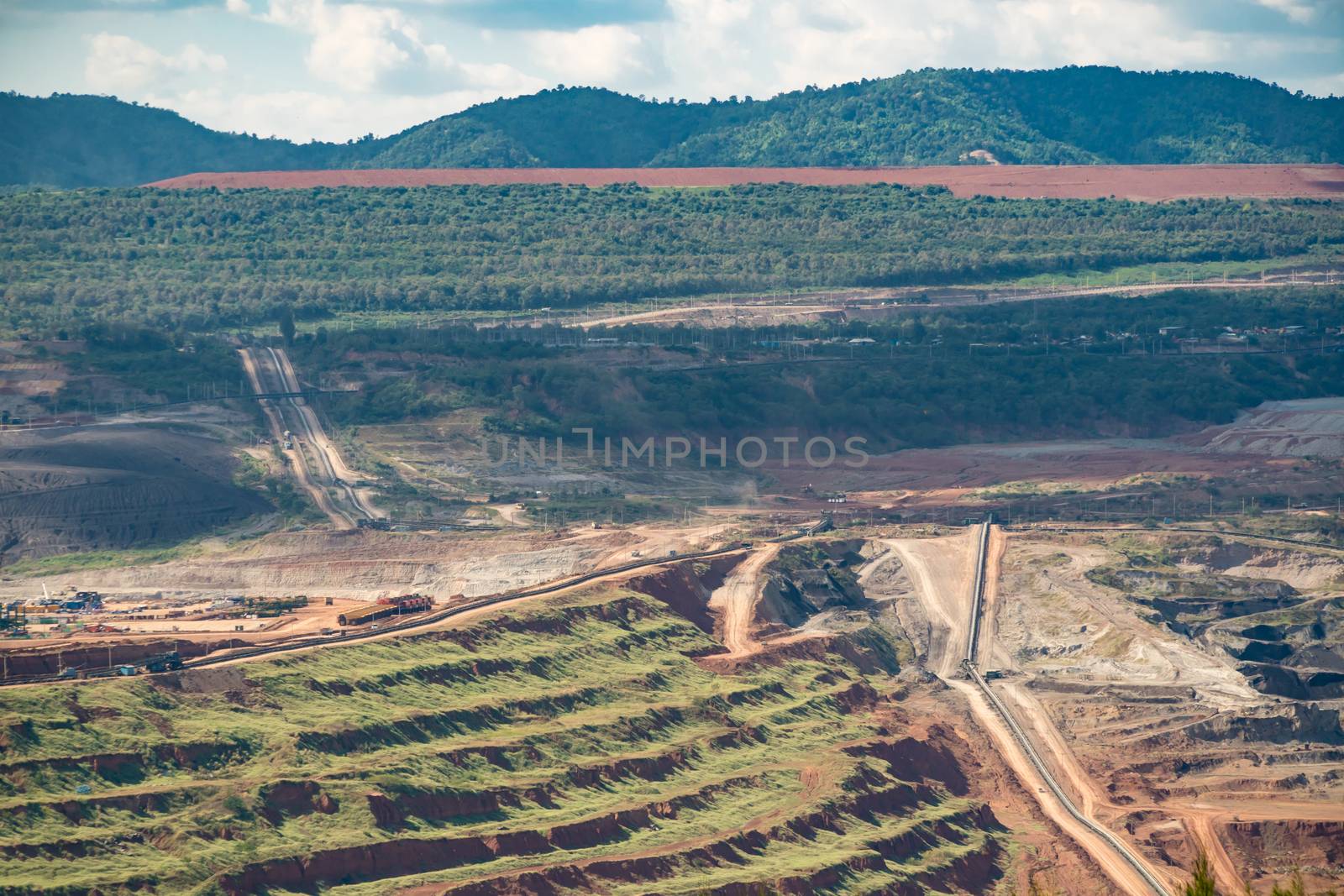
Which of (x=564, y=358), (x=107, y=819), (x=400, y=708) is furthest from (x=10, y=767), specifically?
(x=564, y=358)

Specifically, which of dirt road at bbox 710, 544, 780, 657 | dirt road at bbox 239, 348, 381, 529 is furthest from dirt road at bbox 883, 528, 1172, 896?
Answer: dirt road at bbox 239, 348, 381, 529

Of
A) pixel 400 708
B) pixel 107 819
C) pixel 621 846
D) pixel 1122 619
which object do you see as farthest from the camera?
pixel 1122 619

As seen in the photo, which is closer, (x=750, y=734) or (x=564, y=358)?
(x=750, y=734)

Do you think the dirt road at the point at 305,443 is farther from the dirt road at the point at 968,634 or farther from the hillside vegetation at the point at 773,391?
the dirt road at the point at 968,634

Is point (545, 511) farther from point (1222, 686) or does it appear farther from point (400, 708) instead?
point (400, 708)

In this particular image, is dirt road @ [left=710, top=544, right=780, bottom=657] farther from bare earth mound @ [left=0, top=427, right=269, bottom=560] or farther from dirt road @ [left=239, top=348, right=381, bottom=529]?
bare earth mound @ [left=0, top=427, right=269, bottom=560]

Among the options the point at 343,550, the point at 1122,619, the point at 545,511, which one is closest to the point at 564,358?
the point at 545,511

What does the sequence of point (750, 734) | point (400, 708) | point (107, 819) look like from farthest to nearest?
point (750, 734)
point (400, 708)
point (107, 819)

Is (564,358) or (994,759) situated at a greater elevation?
(564,358)
